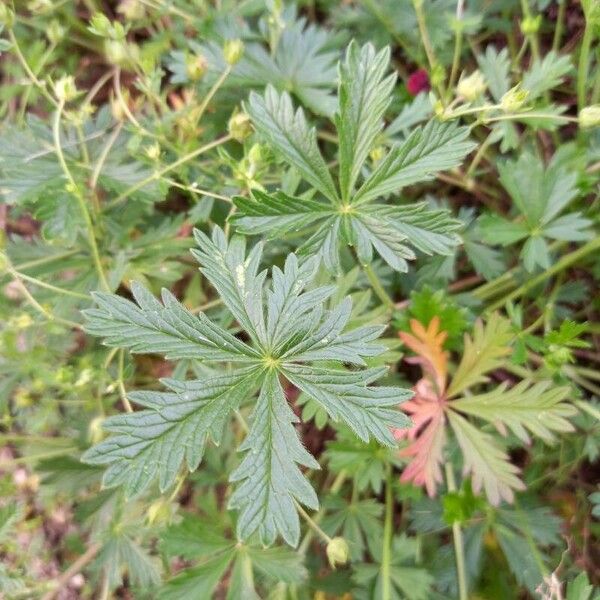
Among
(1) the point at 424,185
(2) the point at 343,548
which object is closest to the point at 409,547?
(2) the point at 343,548

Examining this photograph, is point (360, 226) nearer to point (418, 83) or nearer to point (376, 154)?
point (376, 154)

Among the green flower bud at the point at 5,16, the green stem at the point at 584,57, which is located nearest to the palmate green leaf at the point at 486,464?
the green stem at the point at 584,57

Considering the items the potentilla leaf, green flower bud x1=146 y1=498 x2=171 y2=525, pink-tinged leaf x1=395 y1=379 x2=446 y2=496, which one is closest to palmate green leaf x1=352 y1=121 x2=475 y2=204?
the potentilla leaf

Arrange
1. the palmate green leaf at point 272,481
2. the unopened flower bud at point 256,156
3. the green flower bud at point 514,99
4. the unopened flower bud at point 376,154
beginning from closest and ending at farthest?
the palmate green leaf at point 272,481, the green flower bud at point 514,99, the unopened flower bud at point 256,156, the unopened flower bud at point 376,154

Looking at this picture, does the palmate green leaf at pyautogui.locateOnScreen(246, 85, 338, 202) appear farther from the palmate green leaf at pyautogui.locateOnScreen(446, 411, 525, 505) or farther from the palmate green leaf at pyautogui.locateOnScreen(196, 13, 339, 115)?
the palmate green leaf at pyautogui.locateOnScreen(446, 411, 525, 505)

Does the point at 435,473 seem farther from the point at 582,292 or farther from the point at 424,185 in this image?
the point at 424,185

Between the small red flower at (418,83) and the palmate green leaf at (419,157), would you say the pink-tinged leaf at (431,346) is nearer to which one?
the palmate green leaf at (419,157)
